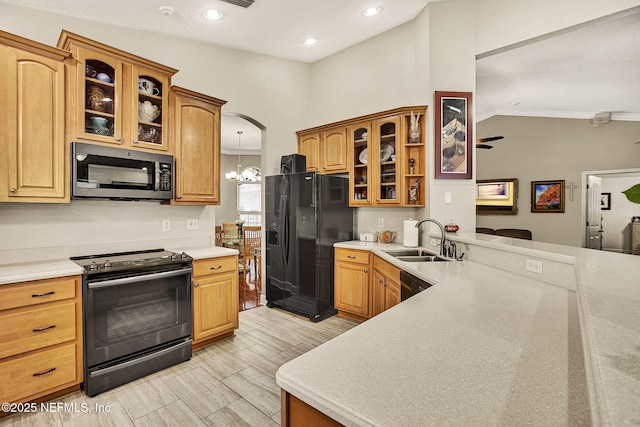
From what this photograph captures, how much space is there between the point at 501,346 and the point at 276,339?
2453mm

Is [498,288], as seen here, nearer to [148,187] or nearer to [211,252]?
[211,252]

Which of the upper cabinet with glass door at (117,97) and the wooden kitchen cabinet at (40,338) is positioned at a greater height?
the upper cabinet with glass door at (117,97)

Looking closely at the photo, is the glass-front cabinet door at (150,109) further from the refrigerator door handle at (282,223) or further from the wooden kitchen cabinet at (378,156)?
the wooden kitchen cabinet at (378,156)

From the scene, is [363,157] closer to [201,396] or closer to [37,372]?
[201,396]

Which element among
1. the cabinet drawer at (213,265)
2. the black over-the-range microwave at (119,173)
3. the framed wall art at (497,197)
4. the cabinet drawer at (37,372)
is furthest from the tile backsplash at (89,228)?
the framed wall art at (497,197)

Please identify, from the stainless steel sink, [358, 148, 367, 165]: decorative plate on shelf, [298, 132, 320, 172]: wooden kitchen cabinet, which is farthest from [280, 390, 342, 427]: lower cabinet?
[298, 132, 320, 172]: wooden kitchen cabinet

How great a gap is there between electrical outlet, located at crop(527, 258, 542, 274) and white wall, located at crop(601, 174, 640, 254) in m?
5.30

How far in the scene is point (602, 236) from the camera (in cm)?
572

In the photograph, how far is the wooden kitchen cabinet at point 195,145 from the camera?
9.66 ft

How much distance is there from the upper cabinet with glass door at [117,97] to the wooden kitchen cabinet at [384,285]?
2.35m

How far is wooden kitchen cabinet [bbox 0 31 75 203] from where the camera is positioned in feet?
6.86

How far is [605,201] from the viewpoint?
18.6 ft

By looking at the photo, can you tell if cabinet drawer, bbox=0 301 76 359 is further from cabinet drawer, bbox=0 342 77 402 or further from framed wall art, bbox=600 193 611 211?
framed wall art, bbox=600 193 611 211

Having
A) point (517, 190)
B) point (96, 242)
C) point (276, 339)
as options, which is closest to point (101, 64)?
point (96, 242)
